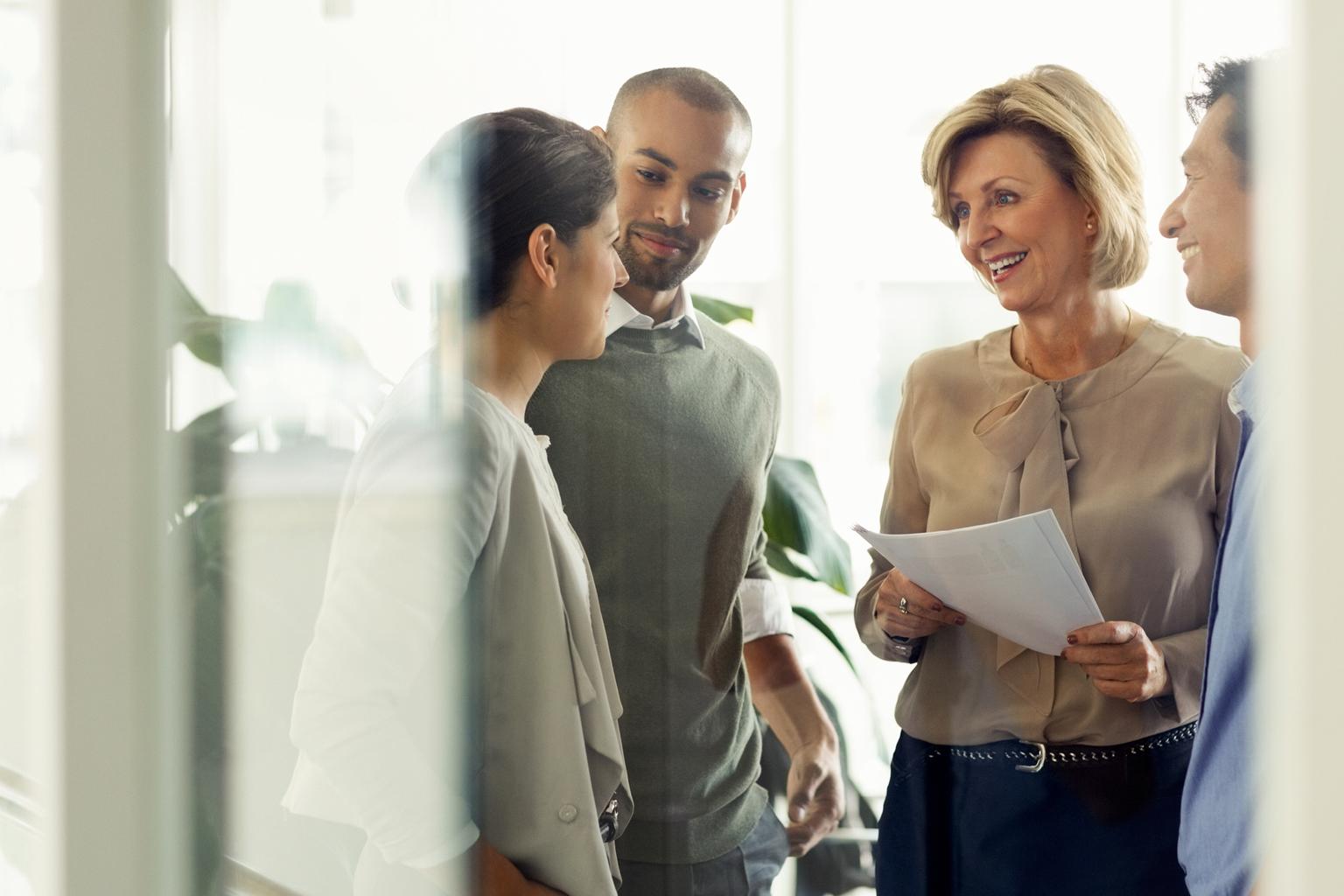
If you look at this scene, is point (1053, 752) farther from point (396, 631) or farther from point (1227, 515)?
point (396, 631)

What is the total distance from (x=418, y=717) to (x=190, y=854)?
0.65 ft

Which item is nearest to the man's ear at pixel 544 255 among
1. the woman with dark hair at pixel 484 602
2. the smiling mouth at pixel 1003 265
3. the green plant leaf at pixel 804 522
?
the woman with dark hair at pixel 484 602

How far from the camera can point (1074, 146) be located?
0.82 meters

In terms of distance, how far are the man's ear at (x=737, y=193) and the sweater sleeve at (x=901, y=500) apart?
A: 18 cm

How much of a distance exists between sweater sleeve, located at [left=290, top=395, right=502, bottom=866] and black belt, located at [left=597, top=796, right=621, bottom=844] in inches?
4.0

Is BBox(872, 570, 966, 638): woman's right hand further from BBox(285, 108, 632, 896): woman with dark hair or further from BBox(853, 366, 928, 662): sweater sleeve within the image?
BBox(285, 108, 632, 896): woman with dark hair

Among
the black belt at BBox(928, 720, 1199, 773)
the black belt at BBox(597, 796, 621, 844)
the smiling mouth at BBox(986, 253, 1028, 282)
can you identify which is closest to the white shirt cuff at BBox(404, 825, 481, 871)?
the black belt at BBox(597, 796, 621, 844)

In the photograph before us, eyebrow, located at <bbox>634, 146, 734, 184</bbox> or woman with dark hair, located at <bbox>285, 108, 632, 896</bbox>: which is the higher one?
eyebrow, located at <bbox>634, 146, 734, 184</bbox>

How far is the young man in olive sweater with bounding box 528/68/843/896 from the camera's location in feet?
2.77

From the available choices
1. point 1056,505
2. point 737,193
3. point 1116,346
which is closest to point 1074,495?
point 1056,505

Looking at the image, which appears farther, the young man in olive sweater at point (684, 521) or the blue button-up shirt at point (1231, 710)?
the young man in olive sweater at point (684, 521)

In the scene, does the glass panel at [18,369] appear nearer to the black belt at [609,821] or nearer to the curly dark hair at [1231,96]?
the black belt at [609,821]

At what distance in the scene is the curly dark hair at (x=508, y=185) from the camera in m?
0.84

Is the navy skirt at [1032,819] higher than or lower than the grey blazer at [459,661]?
lower
